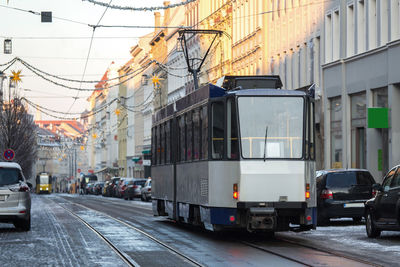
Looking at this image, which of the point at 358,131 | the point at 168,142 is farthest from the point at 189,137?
the point at 358,131

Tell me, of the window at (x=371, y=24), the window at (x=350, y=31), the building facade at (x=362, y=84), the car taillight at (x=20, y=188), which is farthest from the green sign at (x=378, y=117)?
the car taillight at (x=20, y=188)

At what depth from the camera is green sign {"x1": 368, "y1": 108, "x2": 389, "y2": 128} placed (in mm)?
34406

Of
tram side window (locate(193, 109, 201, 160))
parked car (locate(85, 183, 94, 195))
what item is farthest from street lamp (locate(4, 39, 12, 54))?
parked car (locate(85, 183, 94, 195))

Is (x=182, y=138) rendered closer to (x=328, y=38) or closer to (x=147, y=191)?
(x=328, y=38)

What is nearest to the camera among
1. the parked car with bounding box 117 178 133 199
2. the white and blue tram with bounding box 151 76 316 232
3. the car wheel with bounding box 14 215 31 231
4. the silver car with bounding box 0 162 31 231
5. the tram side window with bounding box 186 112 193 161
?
the white and blue tram with bounding box 151 76 316 232

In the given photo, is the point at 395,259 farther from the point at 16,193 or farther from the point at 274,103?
the point at 16,193

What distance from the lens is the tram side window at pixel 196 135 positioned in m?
20.8

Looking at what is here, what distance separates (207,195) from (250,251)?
259 cm

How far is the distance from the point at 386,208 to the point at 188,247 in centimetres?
448

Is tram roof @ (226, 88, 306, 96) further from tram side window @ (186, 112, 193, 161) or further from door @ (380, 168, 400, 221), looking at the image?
door @ (380, 168, 400, 221)

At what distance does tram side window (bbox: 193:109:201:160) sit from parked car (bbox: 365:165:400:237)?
12.3ft

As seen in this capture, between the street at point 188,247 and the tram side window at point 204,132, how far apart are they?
1776 millimetres

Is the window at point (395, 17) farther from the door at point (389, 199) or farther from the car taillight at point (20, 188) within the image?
the car taillight at point (20, 188)

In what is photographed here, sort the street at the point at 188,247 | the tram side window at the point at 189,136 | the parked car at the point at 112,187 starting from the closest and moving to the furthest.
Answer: the street at the point at 188,247
the tram side window at the point at 189,136
the parked car at the point at 112,187
